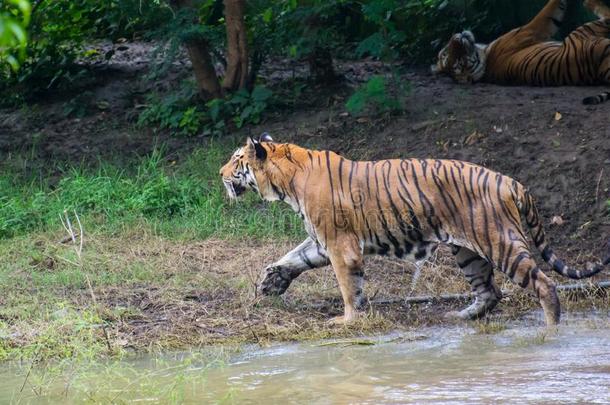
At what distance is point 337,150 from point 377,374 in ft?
15.8

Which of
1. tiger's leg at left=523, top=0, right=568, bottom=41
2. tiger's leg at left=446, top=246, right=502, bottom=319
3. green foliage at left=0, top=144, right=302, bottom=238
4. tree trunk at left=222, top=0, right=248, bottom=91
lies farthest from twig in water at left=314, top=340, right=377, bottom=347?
tiger's leg at left=523, top=0, right=568, bottom=41

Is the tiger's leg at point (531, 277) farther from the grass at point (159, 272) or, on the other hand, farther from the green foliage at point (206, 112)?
the green foliage at point (206, 112)

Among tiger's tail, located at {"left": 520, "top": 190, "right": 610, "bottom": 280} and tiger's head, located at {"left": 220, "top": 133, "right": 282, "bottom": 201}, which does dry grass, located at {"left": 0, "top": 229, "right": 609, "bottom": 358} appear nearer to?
tiger's tail, located at {"left": 520, "top": 190, "right": 610, "bottom": 280}

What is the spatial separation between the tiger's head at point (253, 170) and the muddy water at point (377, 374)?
4.31 ft

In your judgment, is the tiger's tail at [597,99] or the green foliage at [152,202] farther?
the tiger's tail at [597,99]

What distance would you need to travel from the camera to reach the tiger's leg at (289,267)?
7.27m

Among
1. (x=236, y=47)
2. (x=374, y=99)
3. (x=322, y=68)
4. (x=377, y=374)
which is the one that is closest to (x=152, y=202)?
(x=236, y=47)

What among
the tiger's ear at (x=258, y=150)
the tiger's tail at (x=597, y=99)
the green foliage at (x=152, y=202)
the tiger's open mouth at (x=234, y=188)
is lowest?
the green foliage at (x=152, y=202)

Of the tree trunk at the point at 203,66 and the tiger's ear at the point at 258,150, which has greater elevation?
the tree trunk at the point at 203,66

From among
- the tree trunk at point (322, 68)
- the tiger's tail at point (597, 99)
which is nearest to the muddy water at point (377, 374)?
the tiger's tail at point (597, 99)

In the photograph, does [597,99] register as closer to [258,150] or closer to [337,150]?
[337,150]

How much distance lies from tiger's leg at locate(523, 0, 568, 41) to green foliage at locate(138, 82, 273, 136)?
303 cm

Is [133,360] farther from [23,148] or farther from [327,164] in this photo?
[23,148]

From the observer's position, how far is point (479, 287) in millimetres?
6996
